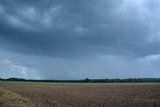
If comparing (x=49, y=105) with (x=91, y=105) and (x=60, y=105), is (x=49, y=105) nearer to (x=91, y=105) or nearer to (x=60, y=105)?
(x=60, y=105)

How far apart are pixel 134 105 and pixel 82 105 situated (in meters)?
6.05

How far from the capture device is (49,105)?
38.1m

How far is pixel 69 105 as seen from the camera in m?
38.2

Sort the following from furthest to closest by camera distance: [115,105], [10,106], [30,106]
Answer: [115,105], [30,106], [10,106]

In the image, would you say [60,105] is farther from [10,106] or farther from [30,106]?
[10,106]

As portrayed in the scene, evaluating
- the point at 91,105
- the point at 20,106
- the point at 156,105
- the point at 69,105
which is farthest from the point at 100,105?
the point at 20,106

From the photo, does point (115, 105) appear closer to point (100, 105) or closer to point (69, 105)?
point (100, 105)

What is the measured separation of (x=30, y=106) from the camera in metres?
34.9

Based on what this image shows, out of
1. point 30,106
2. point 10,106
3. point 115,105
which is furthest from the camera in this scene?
point 115,105

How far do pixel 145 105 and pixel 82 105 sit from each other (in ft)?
23.8

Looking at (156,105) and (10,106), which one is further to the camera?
(156,105)

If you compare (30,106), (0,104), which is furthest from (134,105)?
(0,104)

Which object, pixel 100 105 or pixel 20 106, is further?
pixel 100 105

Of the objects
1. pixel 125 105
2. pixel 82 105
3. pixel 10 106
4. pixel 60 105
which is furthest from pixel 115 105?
pixel 10 106
